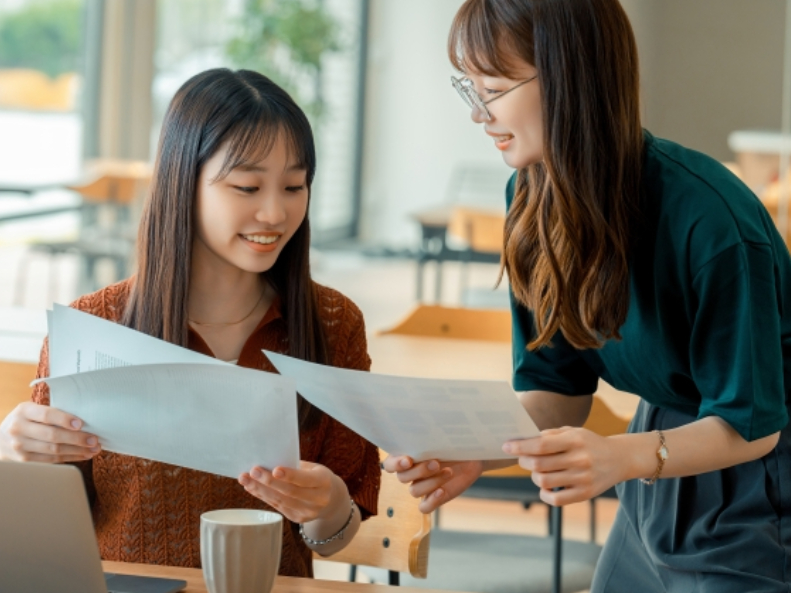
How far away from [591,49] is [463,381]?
406 mm

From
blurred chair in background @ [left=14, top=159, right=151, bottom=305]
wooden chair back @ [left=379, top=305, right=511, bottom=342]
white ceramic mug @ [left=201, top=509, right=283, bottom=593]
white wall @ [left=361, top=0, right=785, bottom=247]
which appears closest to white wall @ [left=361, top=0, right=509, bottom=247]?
white wall @ [left=361, top=0, right=785, bottom=247]

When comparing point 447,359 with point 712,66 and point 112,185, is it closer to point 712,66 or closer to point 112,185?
point 112,185

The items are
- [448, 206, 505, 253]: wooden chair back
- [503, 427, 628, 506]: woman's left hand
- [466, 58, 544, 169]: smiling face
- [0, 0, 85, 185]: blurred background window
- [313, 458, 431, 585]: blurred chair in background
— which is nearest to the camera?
[503, 427, 628, 506]: woman's left hand

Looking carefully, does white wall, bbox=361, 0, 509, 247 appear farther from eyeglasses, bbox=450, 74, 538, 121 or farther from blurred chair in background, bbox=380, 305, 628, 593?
eyeglasses, bbox=450, 74, 538, 121

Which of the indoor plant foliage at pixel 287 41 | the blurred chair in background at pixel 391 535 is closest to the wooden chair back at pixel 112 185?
the indoor plant foliage at pixel 287 41

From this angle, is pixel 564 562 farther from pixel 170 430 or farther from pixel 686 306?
pixel 170 430

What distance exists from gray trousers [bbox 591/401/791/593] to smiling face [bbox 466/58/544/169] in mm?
360

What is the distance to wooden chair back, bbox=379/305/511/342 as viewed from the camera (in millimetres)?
2795

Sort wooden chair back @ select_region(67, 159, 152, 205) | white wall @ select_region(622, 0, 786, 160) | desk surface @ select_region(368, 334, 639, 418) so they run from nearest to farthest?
desk surface @ select_region(368, 334, 639, 418) < wooden chair back @ select_region(67, 159, 152, 205) < white wall @ select_region(622, 0, 786, 160)

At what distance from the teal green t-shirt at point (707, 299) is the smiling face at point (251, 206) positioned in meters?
0.45

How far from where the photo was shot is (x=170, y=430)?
1020mm

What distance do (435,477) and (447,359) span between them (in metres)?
1.30

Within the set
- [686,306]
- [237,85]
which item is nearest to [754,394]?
[686,306]

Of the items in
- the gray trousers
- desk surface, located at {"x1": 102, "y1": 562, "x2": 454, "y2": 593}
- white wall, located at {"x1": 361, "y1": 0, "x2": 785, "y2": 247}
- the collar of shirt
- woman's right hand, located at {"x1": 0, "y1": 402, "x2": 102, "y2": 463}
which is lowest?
desk surface, located at {"x1": 102, "y1": 562, "x2": 454, "y2": 593}
